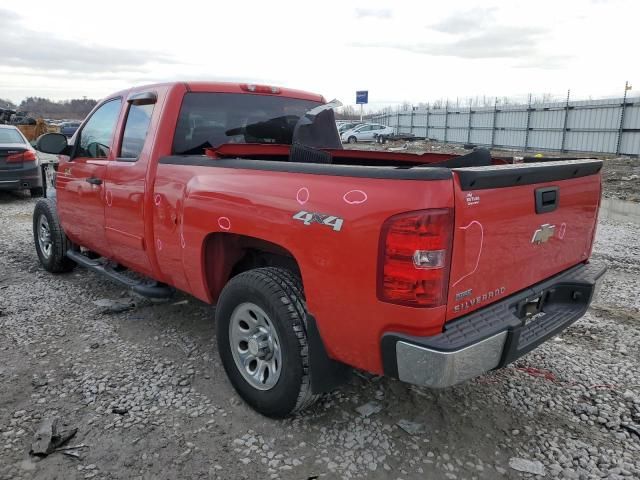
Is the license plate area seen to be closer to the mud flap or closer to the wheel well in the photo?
the mud flap

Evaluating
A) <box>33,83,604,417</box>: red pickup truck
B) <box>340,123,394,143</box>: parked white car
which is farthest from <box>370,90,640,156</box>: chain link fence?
<box>33,83,604,417</box>: red pickup truck

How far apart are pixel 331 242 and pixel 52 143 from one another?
381 centimetres

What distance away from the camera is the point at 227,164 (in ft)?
10.3

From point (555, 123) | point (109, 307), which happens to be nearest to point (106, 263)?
point (109, 307)

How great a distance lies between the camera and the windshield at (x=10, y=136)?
11188mm

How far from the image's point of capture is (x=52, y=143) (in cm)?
504

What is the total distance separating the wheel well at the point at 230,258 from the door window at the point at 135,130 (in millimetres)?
1181

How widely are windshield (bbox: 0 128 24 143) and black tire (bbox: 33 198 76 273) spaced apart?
250 inches

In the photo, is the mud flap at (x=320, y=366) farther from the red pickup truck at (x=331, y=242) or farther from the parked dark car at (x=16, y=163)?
the parked dark car at (x=16, y=163)

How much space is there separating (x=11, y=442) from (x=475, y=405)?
268 cm

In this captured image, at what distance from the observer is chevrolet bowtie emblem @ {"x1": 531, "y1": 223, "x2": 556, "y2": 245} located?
109 inches

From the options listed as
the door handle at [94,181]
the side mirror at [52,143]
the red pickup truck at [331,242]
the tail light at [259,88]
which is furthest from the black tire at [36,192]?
the tail light at [259,88]

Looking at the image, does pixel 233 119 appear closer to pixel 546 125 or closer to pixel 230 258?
pixel 230 258

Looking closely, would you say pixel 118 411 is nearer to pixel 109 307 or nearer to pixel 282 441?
pixel 282 441
